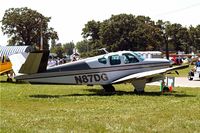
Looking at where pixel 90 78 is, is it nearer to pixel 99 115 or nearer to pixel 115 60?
pixel 115 60

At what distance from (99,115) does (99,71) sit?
7.15m

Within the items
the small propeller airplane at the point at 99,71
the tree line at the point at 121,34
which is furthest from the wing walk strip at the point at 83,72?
the tree line at the point at 121,34

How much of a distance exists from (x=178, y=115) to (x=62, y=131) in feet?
A: 12.3

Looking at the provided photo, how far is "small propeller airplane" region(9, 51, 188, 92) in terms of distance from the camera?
16.7m

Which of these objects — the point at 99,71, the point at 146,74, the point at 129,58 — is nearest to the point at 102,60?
the point at 99,71

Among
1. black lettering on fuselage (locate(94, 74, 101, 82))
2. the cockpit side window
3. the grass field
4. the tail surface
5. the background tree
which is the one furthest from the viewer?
the background tree

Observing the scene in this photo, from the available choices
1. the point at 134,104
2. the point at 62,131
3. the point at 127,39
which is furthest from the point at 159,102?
the point at 127,39

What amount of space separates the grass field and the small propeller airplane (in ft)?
5.93

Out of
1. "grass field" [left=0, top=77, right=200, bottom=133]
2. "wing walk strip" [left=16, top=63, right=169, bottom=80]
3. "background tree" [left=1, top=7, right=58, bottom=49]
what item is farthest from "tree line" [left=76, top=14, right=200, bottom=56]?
"grass field" [left=0, top=77, right=200, bottom=133]

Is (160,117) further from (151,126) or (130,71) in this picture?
(130,71)

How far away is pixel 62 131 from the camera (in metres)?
8.59

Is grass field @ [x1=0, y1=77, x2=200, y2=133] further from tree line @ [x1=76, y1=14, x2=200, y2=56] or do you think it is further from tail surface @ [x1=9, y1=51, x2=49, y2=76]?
tree line @ [x1=76, y1=14, x2=200, y2=56]

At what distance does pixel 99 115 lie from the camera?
10945mm

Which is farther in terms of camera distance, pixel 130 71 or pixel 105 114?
pixel 130 71
